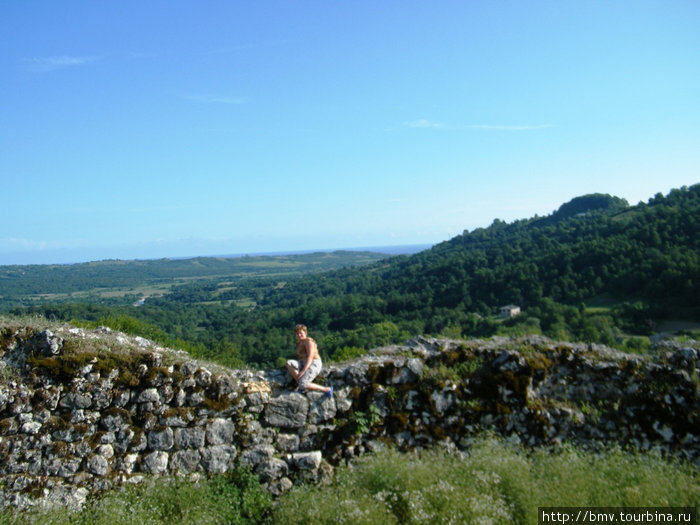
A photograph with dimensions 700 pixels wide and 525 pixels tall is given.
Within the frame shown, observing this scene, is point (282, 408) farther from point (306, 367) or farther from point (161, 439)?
point (161, 439)

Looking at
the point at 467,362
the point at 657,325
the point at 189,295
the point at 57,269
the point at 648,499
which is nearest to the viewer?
the point at 648,499

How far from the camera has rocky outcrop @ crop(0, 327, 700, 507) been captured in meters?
5.33

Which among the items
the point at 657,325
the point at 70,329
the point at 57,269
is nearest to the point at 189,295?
the point at 57,269

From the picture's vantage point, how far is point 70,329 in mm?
6465

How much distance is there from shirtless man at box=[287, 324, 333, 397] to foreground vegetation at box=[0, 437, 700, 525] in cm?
127

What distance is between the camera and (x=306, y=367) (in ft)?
21.3

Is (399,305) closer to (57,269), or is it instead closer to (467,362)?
(467,362)

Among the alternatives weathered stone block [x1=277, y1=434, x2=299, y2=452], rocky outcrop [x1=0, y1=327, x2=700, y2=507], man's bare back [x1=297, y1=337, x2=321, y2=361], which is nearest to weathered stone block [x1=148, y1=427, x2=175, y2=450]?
rocky outcrop [x1=0, y1=327, x2=700, y2=507]

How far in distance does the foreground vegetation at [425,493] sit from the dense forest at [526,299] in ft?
28.1

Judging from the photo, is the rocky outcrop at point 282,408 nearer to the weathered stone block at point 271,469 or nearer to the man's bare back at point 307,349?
the weathered stone block at point 271,469

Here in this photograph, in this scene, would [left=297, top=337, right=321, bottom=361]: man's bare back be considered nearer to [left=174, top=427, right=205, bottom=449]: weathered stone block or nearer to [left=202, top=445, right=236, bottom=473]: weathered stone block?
[left=202, top=445, right=236, bottom=473]: weathered stone block

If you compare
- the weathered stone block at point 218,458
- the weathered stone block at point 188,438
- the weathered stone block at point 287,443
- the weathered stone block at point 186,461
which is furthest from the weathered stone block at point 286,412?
the weathered stone block at point 186,461

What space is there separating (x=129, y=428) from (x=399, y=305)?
5517cm

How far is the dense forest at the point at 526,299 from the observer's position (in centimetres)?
3722
